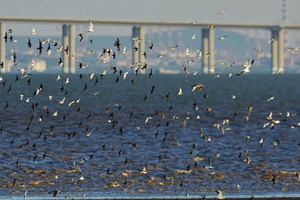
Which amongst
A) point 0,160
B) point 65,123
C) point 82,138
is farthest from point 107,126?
point 0,160

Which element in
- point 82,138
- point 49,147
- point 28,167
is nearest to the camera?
point 28,167

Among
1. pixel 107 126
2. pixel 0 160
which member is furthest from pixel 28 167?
pixel 107 126

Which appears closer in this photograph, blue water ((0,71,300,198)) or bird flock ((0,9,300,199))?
blue water ((0,71,300,198))

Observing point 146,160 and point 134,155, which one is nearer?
point 146,160

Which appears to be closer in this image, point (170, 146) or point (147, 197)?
point (147, 197)

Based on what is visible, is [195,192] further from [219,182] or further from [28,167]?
[28,167]

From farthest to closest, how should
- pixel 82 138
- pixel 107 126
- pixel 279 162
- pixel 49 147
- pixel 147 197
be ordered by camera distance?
pixel 107 126, pixel 82 138, pixel 49 147, pixel 279 162, pixel 147 197

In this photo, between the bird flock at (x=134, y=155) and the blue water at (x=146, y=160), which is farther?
the bird flock at (x=134, y=155)

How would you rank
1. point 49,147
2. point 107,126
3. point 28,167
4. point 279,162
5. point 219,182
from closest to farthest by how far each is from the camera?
point 219,182 → point 28,167 → point 279,162 → point 49,147 → point 107,126

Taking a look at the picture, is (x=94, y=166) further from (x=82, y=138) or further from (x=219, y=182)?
(x=82, y=138)
